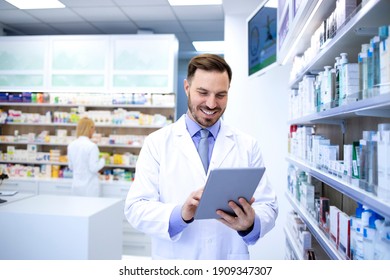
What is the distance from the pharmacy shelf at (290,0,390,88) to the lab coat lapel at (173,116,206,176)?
854 millimetres

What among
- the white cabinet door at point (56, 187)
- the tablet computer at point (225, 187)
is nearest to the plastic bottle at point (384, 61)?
the tablet computer at point (225, 187)

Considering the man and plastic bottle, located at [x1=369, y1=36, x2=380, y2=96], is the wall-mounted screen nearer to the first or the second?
the man

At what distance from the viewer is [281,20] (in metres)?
2.92

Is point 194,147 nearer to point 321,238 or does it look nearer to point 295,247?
point 321,238

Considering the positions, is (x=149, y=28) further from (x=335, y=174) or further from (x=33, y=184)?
(x=335, y=174)

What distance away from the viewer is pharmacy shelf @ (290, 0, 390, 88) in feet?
3.84

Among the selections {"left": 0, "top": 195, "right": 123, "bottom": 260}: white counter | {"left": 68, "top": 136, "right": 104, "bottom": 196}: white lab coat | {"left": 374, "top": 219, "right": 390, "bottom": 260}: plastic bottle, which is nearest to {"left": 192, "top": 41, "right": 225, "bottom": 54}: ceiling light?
{"left": 68, "top": 136, "right": 104, "bottom": 196}: white lab coat

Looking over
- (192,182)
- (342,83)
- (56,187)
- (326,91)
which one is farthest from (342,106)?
(56,187)

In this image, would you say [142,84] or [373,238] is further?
[142,84]

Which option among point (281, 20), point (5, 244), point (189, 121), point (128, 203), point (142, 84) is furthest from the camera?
point (142, 84)

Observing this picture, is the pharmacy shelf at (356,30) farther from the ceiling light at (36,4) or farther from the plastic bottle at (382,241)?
the ceiling light at (36,4)

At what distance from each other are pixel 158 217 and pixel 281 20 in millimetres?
2223
